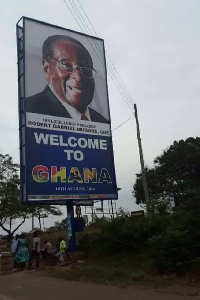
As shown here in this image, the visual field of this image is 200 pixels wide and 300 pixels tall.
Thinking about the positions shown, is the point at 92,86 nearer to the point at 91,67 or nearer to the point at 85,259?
the point at 91,67

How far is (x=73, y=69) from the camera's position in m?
19.0

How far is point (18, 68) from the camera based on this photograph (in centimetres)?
1759

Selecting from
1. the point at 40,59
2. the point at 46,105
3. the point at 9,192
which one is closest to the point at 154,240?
the point at 46,105

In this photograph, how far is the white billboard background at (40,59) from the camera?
17344mm

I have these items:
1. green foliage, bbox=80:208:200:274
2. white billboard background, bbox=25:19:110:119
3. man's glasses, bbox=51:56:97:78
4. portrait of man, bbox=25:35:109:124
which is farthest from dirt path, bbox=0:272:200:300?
man's glasses, bbox=51:56:97:78

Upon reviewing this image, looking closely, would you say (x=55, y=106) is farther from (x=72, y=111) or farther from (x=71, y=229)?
(x=71, y=229)

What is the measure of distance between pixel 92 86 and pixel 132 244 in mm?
8414

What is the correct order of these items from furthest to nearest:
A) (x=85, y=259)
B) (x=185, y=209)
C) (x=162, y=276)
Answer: (x=85, y=259) → (x=185, y=209) → (x=162, y=276)

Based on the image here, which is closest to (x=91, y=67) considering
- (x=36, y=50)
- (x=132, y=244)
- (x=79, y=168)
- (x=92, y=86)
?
(x=92, y=86)

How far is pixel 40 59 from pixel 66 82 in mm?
1629

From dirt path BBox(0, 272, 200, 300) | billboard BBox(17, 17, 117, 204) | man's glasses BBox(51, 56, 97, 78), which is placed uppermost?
man's glasses BBox(51, 56, 97, 78)

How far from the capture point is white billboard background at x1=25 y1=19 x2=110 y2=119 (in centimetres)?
1734

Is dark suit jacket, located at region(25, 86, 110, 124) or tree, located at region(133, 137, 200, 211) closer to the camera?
dark suit jacket, located at region(25, 86, 110, 124)

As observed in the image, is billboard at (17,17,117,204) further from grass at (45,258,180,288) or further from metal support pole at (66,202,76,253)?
grass at (45,258,180,288)
